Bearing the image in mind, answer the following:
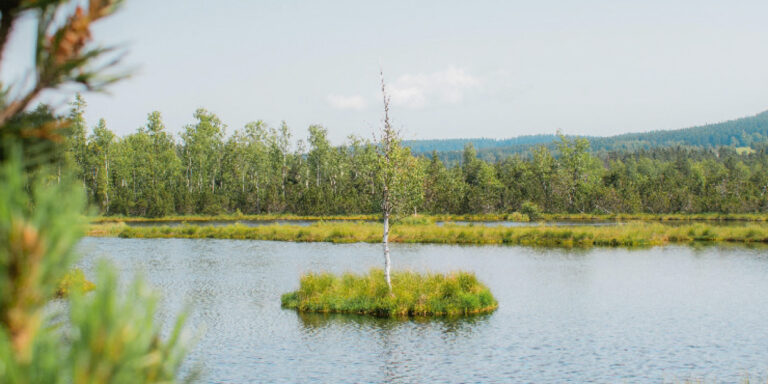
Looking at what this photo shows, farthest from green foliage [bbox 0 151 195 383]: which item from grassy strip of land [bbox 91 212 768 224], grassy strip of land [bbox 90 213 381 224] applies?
grassy strip of land [bbox 90 213 381 224]

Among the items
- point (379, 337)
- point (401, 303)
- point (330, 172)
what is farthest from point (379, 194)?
point (330, 172)

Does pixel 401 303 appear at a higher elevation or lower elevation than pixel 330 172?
lower

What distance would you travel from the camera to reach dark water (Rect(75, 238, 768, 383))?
61.6 feet

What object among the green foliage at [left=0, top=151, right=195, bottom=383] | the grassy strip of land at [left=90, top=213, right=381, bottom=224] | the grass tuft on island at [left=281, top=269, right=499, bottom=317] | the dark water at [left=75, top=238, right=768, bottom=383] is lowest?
the dark water at [left=75, top=238, right=768, bottom=383]

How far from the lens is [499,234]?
5716 cm

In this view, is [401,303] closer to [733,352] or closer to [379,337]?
[379,337]

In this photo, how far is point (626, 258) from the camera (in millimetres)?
43781

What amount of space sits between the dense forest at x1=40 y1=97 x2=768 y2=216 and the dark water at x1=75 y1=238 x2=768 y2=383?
50.1 m

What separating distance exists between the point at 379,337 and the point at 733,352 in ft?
36.9

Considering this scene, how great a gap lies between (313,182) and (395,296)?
9775cm

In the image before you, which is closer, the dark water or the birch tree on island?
the dark water

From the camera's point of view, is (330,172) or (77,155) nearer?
(77,155)

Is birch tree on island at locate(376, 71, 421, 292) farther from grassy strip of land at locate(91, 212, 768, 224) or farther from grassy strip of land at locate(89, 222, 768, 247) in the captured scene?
grassy strip of land at locate(91, 212, 768, 224)

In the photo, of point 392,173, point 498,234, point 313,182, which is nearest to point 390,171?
point 392,173
